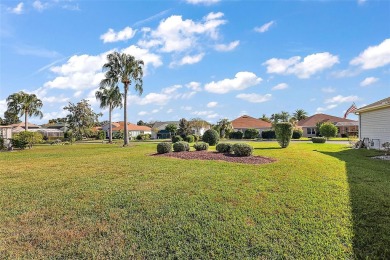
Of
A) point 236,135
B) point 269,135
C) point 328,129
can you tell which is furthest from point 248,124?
point 328,129

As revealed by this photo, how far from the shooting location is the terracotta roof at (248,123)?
185 ft

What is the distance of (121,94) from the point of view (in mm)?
30578

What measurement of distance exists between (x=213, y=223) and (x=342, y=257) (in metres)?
2.10

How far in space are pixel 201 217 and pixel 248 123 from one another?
5386cm

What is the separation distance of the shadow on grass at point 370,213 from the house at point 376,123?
894 cm

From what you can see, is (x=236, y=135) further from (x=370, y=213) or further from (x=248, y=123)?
(x=370, y=213)

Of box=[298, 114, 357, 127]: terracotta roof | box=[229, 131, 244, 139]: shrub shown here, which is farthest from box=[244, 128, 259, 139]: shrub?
box=[298, 114, 357, 127]: terracotta roof

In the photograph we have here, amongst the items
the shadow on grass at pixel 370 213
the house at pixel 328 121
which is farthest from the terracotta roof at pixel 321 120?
the shadow on grass at pixel 370 213

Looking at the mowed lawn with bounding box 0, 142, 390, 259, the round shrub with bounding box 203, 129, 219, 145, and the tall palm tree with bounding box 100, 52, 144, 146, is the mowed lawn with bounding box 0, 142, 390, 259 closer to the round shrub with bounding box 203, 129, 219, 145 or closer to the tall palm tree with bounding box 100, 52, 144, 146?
the round shrub with bounding box 203, 129, 219, 145

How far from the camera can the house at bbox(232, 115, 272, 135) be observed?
182ft

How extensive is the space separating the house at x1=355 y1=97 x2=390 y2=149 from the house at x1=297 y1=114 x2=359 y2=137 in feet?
98.3

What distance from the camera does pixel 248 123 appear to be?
57656mm

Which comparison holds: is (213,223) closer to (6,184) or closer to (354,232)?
(354,232)

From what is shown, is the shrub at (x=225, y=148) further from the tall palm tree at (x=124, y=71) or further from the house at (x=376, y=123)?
the tall palm tree at (x=124, y=71)
